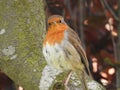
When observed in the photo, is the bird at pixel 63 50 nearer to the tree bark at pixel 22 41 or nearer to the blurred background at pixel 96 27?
the tree bark at pixel 22 41

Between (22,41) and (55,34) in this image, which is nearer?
(55,34)

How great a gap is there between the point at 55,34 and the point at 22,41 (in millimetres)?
281

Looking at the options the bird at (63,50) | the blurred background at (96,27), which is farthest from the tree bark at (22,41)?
the blurred background at (96,27)

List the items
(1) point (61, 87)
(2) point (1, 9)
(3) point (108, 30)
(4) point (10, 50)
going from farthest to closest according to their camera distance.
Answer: (3) point (108, 30) < (2) point (1, 9) < (4) point (10, 50) < (1) point (61, 87)

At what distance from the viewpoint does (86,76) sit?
334 cm

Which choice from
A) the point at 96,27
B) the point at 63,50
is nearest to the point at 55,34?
the point at 63,50

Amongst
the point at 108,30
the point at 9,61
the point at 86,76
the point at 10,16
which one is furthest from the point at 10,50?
the point at 108,30

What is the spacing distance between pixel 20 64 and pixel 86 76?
0.44 metres

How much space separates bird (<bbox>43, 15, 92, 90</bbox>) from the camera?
328cm

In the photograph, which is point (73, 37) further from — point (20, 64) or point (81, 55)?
point (20, 64)

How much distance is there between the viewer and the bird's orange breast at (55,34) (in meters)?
3.31

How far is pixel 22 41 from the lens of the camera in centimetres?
354

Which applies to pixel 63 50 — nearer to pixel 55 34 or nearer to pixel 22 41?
pixel 55 34

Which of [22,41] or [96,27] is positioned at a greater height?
[22,41]
